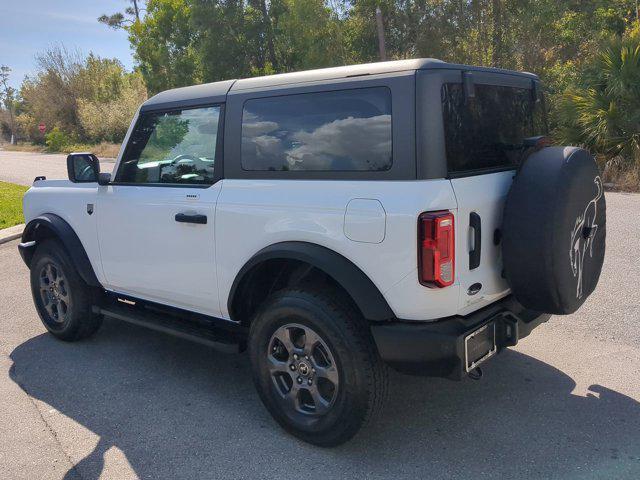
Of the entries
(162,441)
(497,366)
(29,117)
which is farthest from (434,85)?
(29,117)

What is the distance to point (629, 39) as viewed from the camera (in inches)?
464

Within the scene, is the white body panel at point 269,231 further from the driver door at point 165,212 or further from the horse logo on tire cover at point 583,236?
the horse logo on tire cover at point 583,236

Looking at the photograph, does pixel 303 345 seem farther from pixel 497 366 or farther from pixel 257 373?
pixel 497 366

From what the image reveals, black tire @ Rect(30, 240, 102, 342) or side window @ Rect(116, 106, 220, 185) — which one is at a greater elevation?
side window @ Rect(116, 106, 220, 185)

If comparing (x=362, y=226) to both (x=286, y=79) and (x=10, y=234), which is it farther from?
(x=10, y=234)

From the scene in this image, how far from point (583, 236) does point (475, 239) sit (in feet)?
2.42

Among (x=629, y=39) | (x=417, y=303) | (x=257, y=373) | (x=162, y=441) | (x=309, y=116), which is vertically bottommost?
(x=162, y=441)

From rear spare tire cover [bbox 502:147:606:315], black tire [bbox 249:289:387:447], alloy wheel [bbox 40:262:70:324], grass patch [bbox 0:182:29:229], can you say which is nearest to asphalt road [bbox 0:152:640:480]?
black tire [bbox 249:289:387:447]

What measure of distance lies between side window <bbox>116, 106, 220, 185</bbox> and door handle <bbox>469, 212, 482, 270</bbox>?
1652 millimetres

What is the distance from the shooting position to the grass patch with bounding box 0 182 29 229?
10391mm

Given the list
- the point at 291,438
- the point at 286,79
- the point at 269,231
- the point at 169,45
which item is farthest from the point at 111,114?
the point at 291,438

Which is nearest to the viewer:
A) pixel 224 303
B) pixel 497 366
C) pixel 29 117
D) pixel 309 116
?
pixel 309 116

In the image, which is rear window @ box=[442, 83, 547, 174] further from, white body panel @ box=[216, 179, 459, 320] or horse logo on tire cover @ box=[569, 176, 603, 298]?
horse logo on tire cover @ box=[569, 176, 603, 298]

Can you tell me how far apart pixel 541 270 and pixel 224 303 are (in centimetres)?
185
